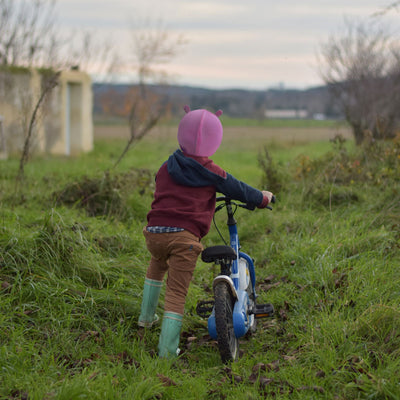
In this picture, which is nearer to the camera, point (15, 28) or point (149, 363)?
point (149, 363)

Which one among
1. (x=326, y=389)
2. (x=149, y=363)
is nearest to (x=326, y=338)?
(x=326, y=389)

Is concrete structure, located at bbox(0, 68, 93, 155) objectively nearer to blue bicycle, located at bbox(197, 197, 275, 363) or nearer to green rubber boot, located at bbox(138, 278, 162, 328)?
green rubber boot, located at bbox(138, 278, 162, 328)

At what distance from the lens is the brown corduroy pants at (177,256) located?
12.0 feet

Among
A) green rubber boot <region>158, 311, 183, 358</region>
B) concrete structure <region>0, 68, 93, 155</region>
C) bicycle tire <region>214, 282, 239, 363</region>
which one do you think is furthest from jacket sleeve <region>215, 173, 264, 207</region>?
concrete structure <region>0, 68, 93, 155</region>

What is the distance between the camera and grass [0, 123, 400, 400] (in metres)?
3.27

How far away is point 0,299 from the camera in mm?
4113

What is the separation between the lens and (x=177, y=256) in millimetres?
3697

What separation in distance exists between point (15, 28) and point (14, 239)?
13.4 m

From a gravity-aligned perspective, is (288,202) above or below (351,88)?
below

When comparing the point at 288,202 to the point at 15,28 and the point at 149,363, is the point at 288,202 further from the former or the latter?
the point at 15,28

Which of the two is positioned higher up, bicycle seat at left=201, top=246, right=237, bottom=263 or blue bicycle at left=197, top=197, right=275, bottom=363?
bicycle seat at left=201, top=246, right=237, bottom=263

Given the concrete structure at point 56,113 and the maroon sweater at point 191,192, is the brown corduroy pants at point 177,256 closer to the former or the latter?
the maroon sweater at point 191,192

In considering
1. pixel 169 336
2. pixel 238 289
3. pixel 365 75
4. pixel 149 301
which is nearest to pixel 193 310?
pixel 149 301

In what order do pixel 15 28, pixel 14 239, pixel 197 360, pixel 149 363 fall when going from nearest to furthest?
pixel 149 363, pixel 197 360, pixel 14 239, pixel 15 28
